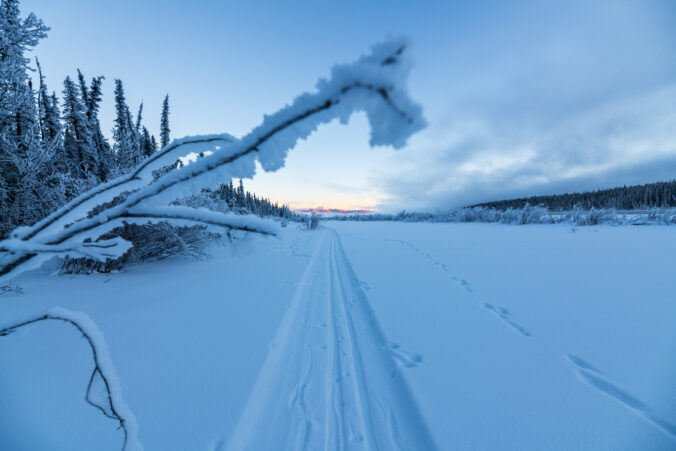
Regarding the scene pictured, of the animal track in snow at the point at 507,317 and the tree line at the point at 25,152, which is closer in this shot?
the animal track in snow at the point at 507,317

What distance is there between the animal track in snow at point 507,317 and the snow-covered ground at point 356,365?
2 cm

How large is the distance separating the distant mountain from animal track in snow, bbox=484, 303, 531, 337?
13.4 meters

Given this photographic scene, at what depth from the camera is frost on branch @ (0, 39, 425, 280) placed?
16.0 inches

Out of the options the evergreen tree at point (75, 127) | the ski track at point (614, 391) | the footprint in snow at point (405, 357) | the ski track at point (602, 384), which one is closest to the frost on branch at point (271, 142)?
the ski track at point (602, 384)

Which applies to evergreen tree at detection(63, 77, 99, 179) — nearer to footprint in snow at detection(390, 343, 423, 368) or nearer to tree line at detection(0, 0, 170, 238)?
tree line at detection(0, 0, 170, 238)

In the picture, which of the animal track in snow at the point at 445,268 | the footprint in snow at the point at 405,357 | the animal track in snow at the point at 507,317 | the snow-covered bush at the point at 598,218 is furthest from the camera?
the snow-covered bush at the point at 598,218

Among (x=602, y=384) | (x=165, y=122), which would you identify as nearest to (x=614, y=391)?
(x=602, y=384)

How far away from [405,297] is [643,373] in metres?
2.00

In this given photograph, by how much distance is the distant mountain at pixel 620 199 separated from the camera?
54.7 feet

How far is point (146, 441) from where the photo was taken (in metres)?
1.24

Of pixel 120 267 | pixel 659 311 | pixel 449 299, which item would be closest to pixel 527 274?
pixel 659 311

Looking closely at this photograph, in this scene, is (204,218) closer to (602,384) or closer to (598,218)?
(602,384)

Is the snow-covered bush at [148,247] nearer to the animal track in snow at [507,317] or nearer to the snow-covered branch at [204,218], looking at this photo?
the snow-covered branch at [204,218]

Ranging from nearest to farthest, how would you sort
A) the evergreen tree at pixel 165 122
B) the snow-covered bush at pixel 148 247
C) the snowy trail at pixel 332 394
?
the snowy trail at pixel 332 394 → the snow-covered bush at pixel 148 247 → the evergreen tree at pixel 165 122
